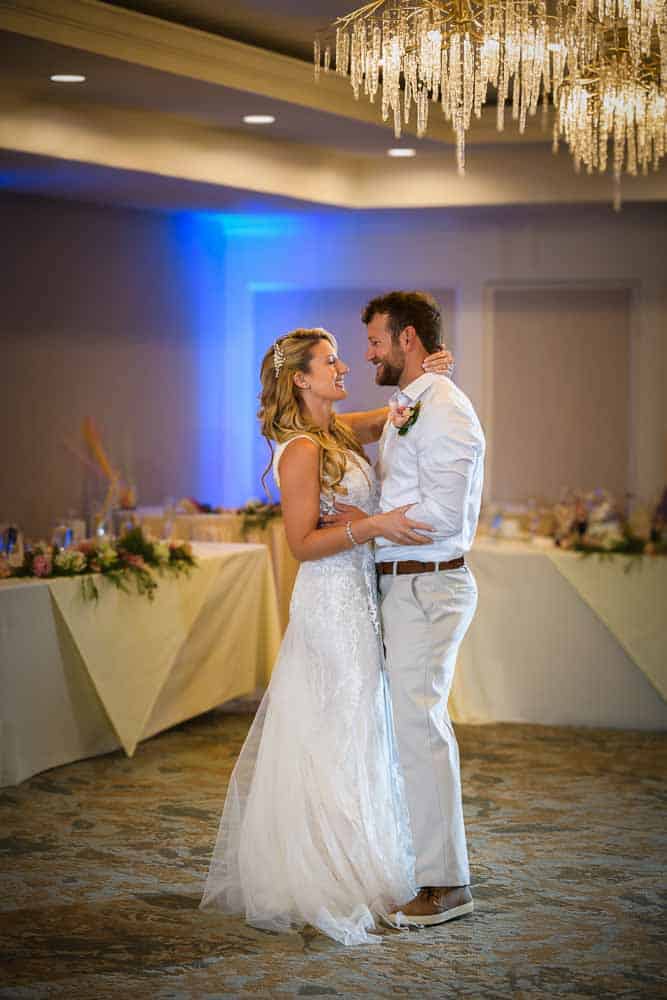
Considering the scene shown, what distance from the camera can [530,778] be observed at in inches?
214

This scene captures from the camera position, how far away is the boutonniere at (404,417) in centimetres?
380

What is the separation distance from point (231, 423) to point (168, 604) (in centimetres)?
356

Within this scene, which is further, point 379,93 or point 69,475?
point 69,475

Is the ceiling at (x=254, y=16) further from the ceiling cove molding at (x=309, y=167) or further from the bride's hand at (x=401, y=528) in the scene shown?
the bride's hand at (x=401, y=528)

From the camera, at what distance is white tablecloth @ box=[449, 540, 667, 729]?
622cm

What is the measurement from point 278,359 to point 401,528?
693 millimetres

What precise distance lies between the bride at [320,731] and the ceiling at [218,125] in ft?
6.44

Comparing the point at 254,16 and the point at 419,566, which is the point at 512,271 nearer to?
the point at 254,16

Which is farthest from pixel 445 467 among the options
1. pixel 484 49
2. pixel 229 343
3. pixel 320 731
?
pixel 229 343

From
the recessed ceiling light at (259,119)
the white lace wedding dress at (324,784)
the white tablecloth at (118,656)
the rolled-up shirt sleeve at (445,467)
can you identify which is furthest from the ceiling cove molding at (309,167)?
the rolled-up shirt sleeve at (445,467)

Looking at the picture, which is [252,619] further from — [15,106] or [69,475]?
[15,106]

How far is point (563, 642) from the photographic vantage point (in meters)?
6.39

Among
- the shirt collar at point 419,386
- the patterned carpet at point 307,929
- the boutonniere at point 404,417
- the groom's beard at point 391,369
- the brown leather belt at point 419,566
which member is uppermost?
the groom's beard at point 391,369

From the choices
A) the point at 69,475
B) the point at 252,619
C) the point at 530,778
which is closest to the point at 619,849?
the point at 530,778
